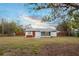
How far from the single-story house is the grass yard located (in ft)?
0.12

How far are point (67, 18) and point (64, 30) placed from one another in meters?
0.11

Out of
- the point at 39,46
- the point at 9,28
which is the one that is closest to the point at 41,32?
the point at 39,46

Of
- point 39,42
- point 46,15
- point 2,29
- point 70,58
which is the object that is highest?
point 46,15

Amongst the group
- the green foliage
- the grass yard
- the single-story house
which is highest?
the green foliage

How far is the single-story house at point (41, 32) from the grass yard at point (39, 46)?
0.12 ft

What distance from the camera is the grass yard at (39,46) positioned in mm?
1723

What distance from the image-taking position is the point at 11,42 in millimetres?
1738

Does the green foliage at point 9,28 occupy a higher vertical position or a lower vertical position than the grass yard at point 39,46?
higher

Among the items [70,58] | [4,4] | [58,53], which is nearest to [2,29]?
[4,4]

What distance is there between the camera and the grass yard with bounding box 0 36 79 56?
172cm

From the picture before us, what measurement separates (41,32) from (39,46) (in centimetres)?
13

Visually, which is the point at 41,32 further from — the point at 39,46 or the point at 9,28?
the point at 9,28

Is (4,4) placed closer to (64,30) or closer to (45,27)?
(45,27)

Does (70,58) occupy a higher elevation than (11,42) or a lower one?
lower
